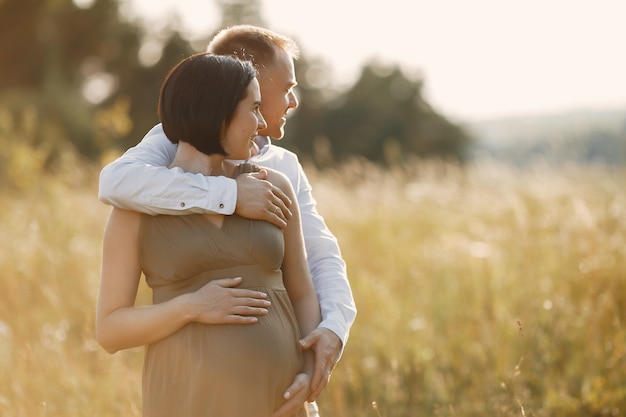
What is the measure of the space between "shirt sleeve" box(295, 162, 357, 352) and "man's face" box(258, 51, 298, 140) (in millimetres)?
181

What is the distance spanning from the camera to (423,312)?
17.9 feet

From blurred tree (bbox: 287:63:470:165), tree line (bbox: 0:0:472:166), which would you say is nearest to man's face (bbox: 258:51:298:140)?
tree line (bbox: 0:0:472:166)

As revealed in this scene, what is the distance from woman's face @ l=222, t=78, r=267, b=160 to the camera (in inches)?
84.7

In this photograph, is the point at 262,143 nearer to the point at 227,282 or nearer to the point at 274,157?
the point at 274,157

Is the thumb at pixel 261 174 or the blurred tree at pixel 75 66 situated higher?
the thumb at pixel 261 174

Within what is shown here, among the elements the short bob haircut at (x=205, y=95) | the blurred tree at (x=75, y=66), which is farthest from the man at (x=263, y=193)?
the blurred tree at (x=75, y=66)

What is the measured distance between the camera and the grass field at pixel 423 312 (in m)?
4.02

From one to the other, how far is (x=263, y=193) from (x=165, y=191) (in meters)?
0.27

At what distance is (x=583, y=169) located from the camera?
10688mm

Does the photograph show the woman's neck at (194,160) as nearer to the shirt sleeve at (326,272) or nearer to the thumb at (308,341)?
the shirt sleeve at (326,272)

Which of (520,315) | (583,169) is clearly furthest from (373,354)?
(583,169)

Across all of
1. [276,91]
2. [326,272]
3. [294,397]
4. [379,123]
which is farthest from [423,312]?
[379,123]

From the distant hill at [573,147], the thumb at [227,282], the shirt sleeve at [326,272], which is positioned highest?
the thumb at [227,282]

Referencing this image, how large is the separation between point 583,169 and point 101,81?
28.5 m
